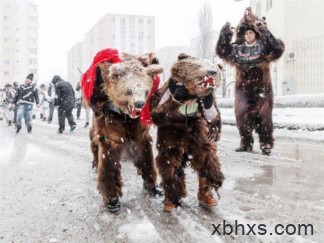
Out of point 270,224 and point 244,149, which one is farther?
point 244,149

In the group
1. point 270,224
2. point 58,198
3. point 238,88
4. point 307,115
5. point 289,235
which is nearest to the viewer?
point 289,235

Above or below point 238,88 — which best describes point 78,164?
below

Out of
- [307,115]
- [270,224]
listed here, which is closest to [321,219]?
[270,224]

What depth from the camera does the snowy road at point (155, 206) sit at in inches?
116

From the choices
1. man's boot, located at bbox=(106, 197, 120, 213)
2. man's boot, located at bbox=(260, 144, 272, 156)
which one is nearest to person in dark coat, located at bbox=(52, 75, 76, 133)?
man's boot, located at bbox=(260, 144, 272, 156)

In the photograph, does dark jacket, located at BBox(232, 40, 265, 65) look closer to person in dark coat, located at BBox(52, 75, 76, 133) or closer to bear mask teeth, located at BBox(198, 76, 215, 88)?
bear mask teeth, located at BBox(198, 76, 215, 88)

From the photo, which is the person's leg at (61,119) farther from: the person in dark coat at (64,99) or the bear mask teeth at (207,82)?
the bear mask teeth at (207,82)

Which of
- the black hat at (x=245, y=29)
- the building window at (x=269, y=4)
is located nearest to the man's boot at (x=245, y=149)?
the black hat at (x=245, y=29)

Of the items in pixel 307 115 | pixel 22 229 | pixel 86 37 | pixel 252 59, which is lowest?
pixel 22 229

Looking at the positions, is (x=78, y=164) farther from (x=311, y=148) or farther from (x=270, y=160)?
(x=311, y=148)

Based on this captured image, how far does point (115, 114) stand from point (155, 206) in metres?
1.00

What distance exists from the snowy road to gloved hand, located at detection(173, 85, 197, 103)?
1.07 metres

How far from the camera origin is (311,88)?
1389 cm

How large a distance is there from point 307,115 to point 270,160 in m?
4.42
